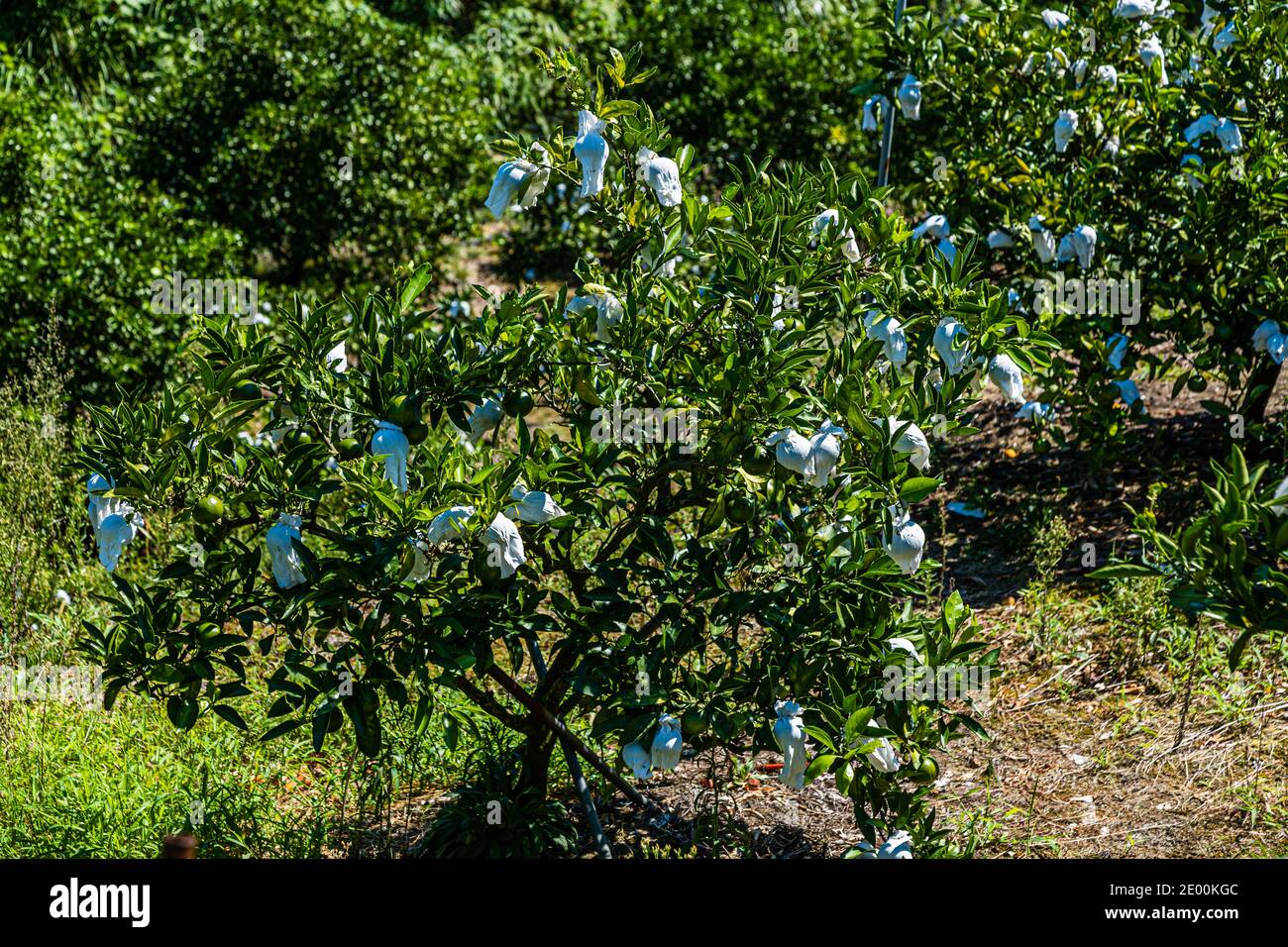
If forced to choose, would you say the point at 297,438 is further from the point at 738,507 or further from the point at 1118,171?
A: the point at 1118,171

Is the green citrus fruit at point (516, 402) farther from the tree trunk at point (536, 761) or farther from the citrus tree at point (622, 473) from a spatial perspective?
the tree trunk at point (536, 761)

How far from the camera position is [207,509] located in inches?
104

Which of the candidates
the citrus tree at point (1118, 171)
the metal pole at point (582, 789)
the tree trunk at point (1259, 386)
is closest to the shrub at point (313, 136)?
the citrus tree at point (1118, 171)

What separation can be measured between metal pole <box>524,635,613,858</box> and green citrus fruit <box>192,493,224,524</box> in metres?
0.85

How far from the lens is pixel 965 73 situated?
4777 mm

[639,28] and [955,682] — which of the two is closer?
[955,682]

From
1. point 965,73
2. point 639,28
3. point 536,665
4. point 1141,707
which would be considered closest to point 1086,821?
point 1141,707

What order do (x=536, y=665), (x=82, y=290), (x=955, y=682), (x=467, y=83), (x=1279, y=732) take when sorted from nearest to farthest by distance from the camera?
(x=955, y=682)
(x=536, y=665)
(x=1279, y=732)
(x=82, y=290)
(x=467, y=83)

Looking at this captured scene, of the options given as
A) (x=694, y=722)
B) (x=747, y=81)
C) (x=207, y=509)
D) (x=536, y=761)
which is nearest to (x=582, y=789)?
(x=536, y=761)

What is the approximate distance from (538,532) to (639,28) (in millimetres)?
5767

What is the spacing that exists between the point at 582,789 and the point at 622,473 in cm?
83

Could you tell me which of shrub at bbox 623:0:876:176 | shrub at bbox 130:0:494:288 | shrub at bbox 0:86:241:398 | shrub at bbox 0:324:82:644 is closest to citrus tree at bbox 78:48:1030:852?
shrub at bbox 0:324:82:644

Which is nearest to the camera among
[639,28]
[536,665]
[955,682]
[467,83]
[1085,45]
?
[955,682]
